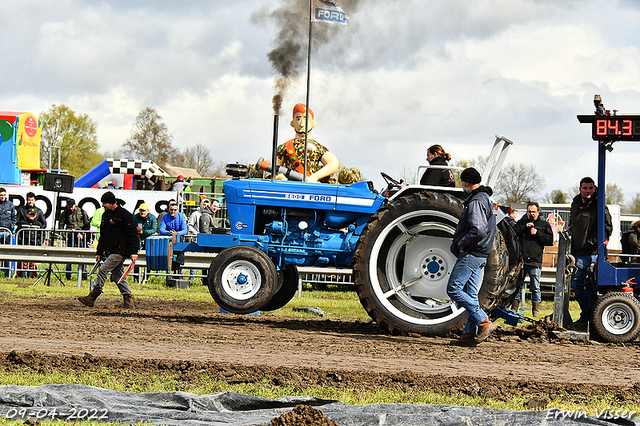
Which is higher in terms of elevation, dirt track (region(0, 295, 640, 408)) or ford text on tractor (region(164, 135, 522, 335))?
ford text on tractor (region(164, 135, 522, 335))

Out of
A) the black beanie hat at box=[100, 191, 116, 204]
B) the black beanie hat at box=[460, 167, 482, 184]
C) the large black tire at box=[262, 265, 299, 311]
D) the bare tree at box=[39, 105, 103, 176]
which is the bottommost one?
the large black tire at box=[262, 265, 299, 311]

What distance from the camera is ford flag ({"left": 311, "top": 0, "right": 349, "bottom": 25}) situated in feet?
30.7

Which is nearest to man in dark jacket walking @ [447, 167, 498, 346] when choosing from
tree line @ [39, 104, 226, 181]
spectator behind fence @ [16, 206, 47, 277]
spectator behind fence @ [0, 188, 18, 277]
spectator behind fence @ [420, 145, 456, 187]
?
spectator behind fence @ [420, 145, 456, 187]

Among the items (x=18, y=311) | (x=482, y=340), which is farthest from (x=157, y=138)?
(x=482, y=340)

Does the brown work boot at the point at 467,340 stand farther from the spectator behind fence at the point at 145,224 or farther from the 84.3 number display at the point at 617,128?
the spectator behind fence at the point at 145,224

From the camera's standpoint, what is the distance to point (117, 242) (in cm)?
1077

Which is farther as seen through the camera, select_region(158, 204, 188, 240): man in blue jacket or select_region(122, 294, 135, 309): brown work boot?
select_region(158, 204, 188, 240): man in blue jacket

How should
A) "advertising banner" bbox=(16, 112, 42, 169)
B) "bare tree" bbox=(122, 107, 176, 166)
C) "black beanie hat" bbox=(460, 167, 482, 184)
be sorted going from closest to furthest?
"black beanie hat" bbox=(460, 167, 482, 184)
"advertising banner" bbox=(16, 112, 42, 169)
"bare tree" bbox=(122, 107, 176, 166)

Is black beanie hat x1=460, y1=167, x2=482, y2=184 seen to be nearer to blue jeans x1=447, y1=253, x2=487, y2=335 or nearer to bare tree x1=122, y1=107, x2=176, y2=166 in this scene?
blue jeans x1=447, y1=253, x2=487, y2=335

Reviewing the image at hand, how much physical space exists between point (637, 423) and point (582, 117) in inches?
189

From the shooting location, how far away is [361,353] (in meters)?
6.95

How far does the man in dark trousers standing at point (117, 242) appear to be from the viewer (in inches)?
423

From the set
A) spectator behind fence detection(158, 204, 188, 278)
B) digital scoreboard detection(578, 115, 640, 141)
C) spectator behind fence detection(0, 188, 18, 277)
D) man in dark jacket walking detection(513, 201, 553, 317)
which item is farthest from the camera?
spectator behind fence detection(0, 188, 18, 277)

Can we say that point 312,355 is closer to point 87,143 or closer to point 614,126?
point 614,126
